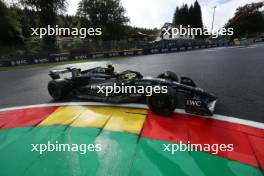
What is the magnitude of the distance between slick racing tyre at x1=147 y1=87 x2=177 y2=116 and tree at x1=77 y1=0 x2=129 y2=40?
4075cm

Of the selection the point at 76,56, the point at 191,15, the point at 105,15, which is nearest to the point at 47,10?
the point at 105,15

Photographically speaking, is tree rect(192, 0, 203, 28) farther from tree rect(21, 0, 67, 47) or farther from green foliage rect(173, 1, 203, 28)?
tree rect(21, 0, 67, 47)

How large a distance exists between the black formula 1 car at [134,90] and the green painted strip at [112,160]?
0.96 m

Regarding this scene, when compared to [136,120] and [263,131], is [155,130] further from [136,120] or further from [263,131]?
[263,131]

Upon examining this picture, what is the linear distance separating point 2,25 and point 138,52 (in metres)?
21.3

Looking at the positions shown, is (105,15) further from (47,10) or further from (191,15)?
(191,15)

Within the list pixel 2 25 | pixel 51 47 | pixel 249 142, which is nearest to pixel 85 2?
pixel 2 25

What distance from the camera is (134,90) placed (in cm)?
459

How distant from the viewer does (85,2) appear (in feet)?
142

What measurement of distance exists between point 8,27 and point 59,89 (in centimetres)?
3083

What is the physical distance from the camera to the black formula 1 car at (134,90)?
391cm

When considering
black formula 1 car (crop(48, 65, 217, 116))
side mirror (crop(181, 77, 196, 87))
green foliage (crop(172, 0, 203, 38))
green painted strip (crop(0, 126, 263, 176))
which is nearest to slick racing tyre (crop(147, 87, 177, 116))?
black formula 1 car (crop(48, 65, 217, 116))

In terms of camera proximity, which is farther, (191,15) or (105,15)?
(191,15)

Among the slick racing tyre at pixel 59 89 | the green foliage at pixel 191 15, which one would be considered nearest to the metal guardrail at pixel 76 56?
the slick racing tyre at pixel 59 89
